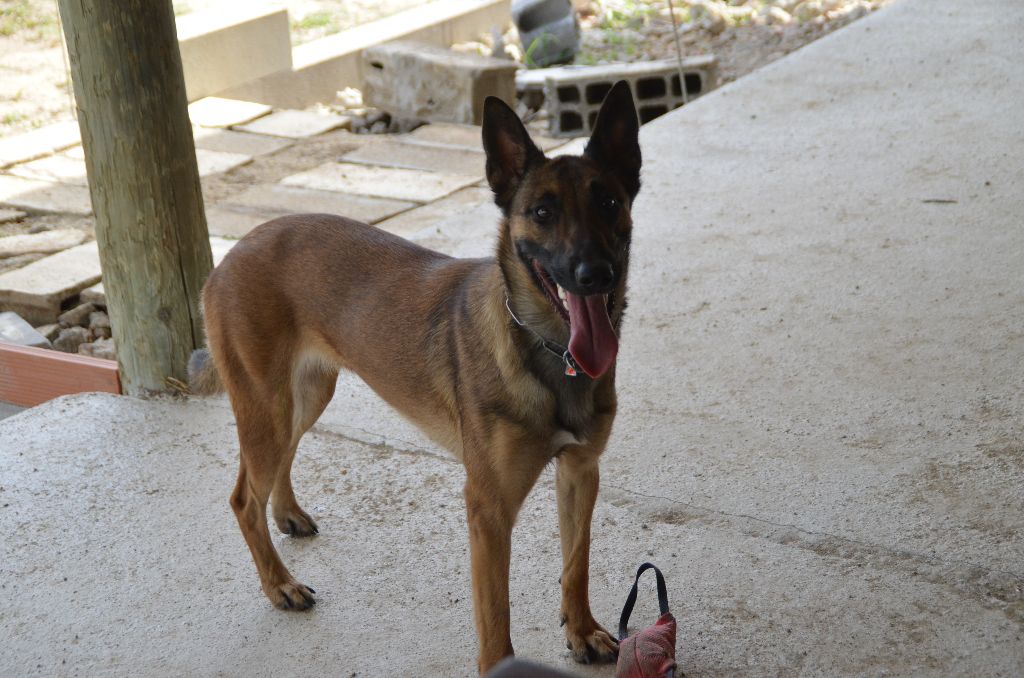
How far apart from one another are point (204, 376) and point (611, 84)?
19.6 ft

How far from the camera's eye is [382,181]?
7426 millimetres

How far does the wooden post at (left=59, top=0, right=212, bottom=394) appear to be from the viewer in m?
4.15

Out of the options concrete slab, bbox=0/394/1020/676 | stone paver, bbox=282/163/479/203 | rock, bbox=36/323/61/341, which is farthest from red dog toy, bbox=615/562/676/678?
stone paver, bbox=282/163/479/203

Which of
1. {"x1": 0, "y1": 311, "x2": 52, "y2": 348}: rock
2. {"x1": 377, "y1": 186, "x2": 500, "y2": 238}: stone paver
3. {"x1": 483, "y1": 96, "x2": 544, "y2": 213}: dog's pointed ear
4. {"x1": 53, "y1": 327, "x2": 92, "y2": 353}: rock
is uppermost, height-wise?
{"x1": 483, "y1": 96, "x2": 544, "y2": 213}: dog's pointed ear

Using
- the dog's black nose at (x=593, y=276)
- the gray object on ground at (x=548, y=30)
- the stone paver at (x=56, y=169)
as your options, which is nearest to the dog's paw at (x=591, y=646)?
the dog's black nose at (x=593, y=276)

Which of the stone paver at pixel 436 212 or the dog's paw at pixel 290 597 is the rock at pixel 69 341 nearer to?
the stone paver at pixel 436 212

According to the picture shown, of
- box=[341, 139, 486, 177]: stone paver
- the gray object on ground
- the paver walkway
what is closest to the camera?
the paver walkway

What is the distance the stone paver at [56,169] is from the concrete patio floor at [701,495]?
3.15 m

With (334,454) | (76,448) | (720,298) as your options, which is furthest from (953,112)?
(76,448)

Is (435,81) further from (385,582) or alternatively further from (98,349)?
(385,582)

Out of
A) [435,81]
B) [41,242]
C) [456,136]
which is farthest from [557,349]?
[435,81]

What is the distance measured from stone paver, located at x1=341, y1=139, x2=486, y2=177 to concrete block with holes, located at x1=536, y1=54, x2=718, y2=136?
1.22 metres

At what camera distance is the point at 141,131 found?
4.23 metres

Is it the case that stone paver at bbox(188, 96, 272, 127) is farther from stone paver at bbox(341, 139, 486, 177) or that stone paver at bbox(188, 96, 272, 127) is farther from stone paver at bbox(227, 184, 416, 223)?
stone paver at bbox(227, 184, 416, 223)
